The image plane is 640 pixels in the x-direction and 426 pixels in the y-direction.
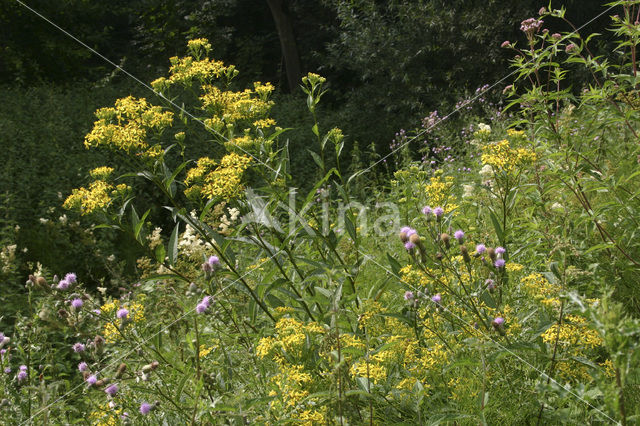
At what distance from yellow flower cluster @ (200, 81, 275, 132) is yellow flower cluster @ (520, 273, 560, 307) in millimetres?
1389

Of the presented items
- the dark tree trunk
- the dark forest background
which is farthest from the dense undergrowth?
the dark tree trunk

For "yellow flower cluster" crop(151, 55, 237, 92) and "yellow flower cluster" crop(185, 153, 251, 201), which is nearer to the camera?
"yellow flower cluster" crop(185, 153, 251, 201)

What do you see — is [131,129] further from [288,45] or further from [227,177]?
[288,45]

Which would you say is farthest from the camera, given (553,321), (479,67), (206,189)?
(479,67)

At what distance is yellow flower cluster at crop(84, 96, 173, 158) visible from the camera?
250 cm

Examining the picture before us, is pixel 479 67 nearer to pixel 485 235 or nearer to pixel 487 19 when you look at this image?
pixel 487 19

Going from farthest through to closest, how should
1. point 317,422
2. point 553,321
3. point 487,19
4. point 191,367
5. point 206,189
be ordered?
point 487,19
point 206,189
point 191,367
point 553,321
point 317,422

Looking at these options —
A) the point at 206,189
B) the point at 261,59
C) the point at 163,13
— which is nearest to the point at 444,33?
the point at 261,59

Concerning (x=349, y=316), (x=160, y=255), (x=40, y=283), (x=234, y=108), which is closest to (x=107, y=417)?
(x=40, y=283)

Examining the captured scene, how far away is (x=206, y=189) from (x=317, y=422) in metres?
1.11

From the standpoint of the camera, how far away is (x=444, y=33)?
10.1 meters

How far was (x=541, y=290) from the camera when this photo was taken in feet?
6.38

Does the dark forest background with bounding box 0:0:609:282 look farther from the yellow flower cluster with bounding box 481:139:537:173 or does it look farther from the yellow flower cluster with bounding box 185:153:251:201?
the yellow flower cluster with bounding box 185:153:251:201

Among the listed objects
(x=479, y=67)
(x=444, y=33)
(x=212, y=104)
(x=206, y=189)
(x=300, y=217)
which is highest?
(x=212, y=104)
